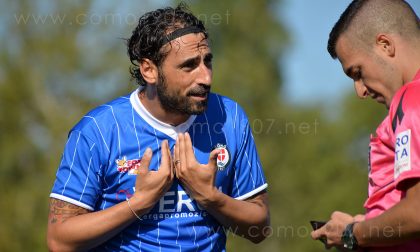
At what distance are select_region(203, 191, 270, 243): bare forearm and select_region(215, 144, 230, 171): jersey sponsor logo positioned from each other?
31cm

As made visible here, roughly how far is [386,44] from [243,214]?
1.60 m

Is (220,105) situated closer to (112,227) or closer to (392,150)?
(112,227)

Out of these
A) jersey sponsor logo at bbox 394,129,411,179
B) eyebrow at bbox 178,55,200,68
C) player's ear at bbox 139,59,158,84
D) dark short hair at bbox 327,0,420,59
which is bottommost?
jersey sponsor logo at bbox 394,129,411,179

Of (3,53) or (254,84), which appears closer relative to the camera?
(3,53)

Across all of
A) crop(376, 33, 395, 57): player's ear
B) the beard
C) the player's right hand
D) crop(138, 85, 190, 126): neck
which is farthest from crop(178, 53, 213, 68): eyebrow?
crop(376, 33, 395, 57): player's ear

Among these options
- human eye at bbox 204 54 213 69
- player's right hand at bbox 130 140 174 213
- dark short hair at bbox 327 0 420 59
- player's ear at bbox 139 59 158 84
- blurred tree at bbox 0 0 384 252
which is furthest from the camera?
blurred tree at bbox 0 0 384 252

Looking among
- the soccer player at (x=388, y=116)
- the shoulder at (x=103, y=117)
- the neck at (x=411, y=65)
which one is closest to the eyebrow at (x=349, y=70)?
the soccer player at (x=388, y=116)

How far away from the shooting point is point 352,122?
37.8 m

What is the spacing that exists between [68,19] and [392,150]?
69.9 ft

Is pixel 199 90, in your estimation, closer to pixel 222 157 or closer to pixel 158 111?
pixel 158 111

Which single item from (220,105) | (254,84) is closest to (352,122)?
(254,84)

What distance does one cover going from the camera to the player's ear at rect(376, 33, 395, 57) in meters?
4.52

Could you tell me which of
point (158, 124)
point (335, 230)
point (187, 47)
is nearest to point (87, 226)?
point (158, 124)

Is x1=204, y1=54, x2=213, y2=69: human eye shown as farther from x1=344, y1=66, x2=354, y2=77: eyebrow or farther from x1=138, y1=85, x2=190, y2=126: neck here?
x1=344, y1=66, x2=354, y2=77: eyebrow
